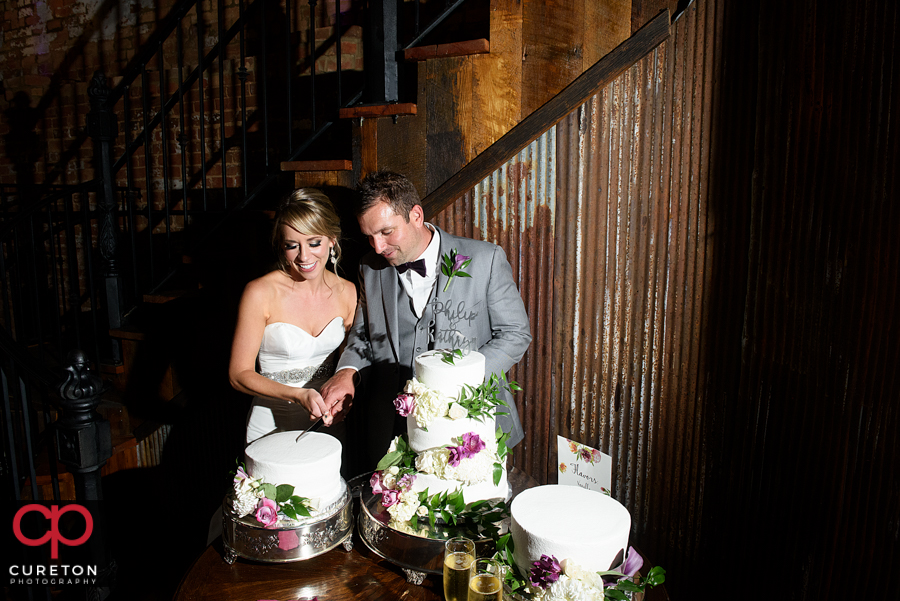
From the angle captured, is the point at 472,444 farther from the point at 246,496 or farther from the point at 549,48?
the point at 549,48

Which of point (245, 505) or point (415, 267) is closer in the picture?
point (245, 505)

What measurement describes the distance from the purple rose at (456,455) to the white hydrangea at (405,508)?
0.14m

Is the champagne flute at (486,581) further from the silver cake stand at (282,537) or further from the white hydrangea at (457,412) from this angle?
the silver cake stand at (282,537)

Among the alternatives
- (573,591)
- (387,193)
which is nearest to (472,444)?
(573,591)

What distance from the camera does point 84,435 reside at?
2.04 meters

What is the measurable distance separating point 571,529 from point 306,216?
1.50 m

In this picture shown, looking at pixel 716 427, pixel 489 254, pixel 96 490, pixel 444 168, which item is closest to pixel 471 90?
pixel 444 168

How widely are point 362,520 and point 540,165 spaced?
53.1 inches

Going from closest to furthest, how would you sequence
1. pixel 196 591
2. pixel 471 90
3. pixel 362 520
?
1. pixel 196 591
2. pixel 362 520
3. pixel 471 90

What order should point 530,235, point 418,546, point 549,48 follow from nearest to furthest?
point 418,546
point 530,235
point 549,48

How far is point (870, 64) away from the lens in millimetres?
1562

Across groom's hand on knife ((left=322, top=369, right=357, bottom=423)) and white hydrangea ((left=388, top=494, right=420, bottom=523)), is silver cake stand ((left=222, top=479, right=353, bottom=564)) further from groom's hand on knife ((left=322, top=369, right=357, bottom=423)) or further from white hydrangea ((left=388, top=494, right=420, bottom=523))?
groom's hand on knife ((left=322, top=369, right=357, bottom=423))

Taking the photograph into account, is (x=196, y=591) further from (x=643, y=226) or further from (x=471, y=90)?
(x=471, y=90)

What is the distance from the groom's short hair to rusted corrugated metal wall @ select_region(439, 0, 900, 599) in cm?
33
